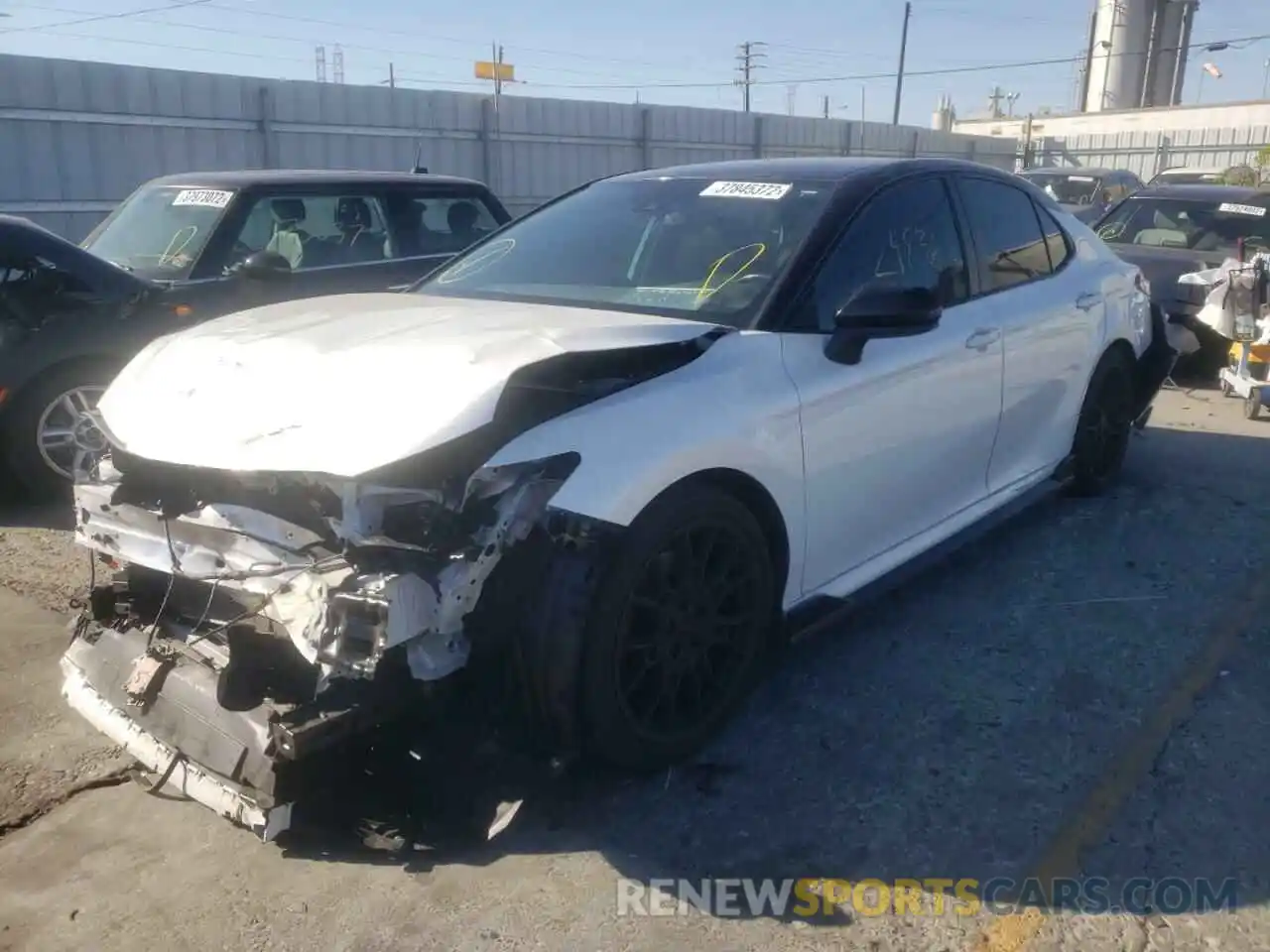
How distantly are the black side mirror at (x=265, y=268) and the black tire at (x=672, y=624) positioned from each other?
4044 millimetres

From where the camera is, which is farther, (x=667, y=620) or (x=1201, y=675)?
(x=1201, y=675)

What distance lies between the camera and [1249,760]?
3285 mm

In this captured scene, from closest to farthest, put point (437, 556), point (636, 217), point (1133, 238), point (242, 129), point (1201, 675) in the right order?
1. point (437, 556)
2. point (1201, 675)
3. point (636, 217)
4. point (1133, 238)
5. point (242, 129)

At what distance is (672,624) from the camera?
309 centimetres

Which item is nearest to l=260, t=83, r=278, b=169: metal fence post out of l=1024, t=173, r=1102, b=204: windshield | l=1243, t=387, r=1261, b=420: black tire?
l=1024, t=173, r=1102, b=204: windshield

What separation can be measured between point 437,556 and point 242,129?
15025 mm

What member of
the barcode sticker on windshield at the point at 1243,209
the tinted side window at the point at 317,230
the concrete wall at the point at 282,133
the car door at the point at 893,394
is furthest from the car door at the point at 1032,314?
the concrete wall at the point at 282,133

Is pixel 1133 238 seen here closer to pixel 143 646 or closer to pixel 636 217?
pixel 636 217

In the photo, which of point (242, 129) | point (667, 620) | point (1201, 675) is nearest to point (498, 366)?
point (667, 620)

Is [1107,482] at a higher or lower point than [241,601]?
lower

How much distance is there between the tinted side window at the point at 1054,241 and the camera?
508cm

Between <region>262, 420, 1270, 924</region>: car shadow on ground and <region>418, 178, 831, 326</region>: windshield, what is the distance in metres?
1.37

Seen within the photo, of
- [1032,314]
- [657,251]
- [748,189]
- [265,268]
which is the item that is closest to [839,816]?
[657,251]

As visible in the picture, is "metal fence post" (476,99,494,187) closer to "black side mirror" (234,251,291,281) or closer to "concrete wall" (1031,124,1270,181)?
"black side mirror" (234,251,291,281)
